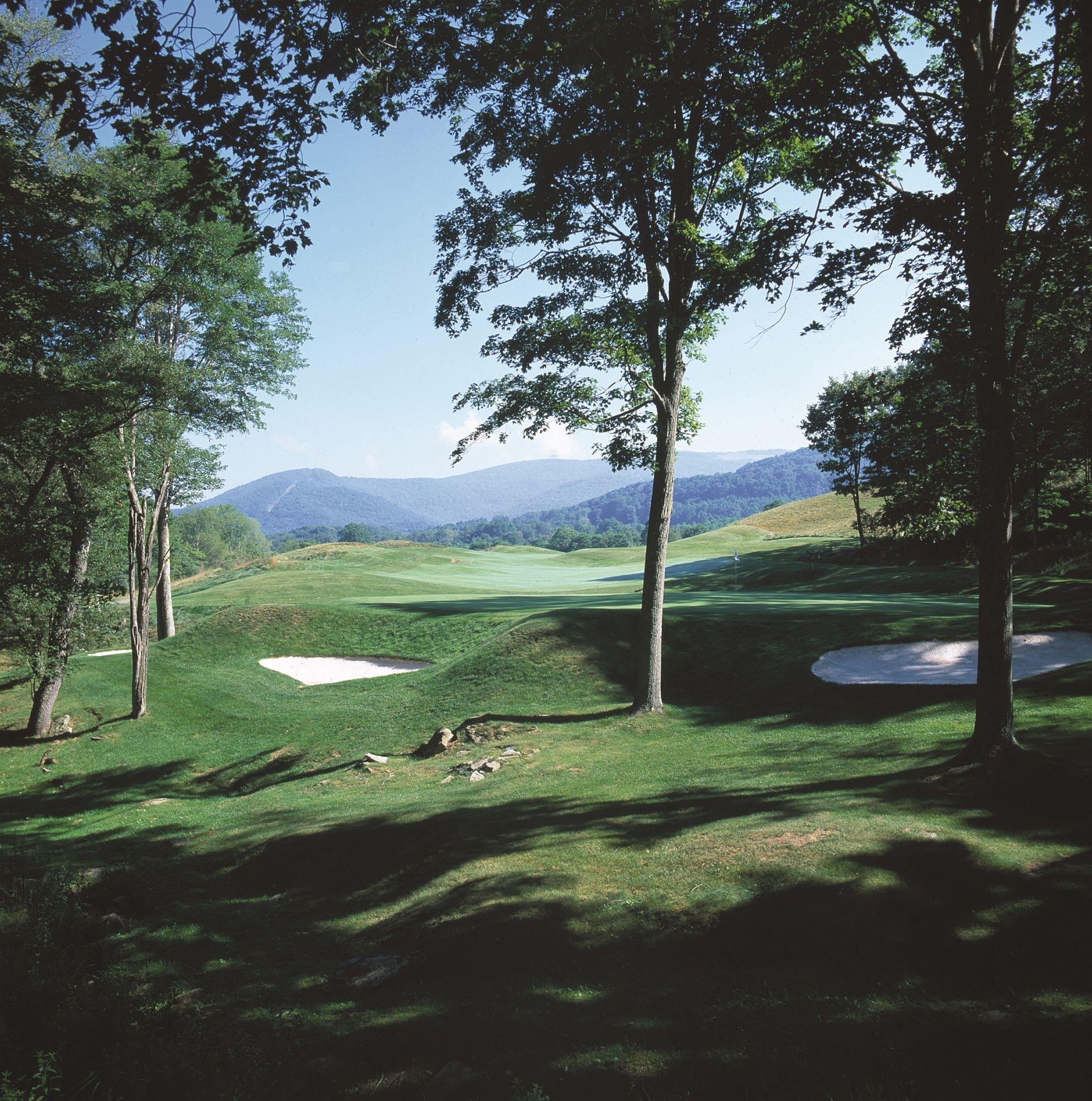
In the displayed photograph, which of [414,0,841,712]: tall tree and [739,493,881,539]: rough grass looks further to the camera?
[739,493,881,539]: rough grass

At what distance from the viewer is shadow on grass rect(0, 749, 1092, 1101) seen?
433cm

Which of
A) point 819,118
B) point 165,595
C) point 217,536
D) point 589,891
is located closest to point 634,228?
point 819,118

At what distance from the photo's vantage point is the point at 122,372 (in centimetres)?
1692

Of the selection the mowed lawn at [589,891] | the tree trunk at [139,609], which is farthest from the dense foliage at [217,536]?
the mowed lawn at [589,891]

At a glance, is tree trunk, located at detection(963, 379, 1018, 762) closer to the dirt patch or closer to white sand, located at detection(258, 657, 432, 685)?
the dirt patch

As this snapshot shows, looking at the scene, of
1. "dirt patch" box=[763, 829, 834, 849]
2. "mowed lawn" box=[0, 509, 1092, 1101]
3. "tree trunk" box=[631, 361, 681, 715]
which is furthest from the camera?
"tree trunk" box=[631, 361, 681, 715]

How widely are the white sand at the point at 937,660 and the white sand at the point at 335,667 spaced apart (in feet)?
42.7

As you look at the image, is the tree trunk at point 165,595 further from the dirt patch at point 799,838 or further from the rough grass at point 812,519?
the rough grass at point 812,519

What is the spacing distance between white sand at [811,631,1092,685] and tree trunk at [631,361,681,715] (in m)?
4.39

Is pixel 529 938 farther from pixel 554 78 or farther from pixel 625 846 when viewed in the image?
pixel 554 78

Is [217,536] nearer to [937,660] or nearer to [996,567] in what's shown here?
[937,660]

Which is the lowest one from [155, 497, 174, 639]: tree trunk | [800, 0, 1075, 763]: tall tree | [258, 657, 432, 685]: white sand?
[258, 657, 432, 685]: white sand

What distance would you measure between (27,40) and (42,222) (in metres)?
11.2

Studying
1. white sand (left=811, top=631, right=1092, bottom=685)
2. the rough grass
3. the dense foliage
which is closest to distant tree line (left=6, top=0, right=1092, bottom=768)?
white sand (left=811, top=631, right=1092, bottom=685)
